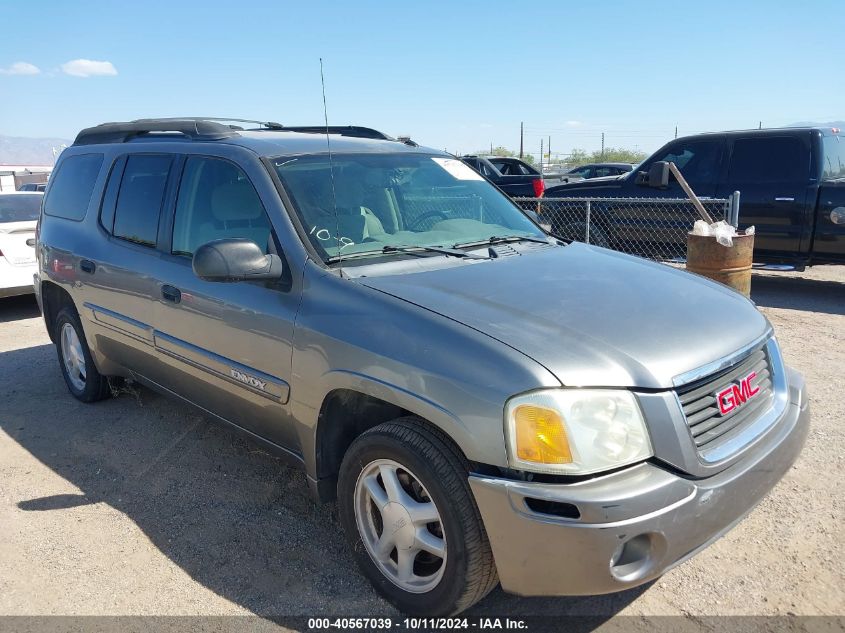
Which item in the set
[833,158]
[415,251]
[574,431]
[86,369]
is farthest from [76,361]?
[833,158]

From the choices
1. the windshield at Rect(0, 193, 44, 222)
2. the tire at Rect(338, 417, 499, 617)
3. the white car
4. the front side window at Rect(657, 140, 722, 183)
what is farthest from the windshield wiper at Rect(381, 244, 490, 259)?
the windshield at Rect(0, 193, 44, 222)

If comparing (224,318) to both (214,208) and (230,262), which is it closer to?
(230,262)

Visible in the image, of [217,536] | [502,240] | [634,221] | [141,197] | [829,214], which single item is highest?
[141,197]

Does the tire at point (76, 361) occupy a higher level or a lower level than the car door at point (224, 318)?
lower

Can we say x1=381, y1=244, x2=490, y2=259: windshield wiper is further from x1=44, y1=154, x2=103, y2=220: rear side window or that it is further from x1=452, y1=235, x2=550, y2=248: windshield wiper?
x1=44, y1=154, x2=103, y2=220: rear side window

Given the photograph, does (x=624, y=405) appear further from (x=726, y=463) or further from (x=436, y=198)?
(x=436, y=198)

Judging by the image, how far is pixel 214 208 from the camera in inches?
141

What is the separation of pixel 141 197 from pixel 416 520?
2753 millimetres

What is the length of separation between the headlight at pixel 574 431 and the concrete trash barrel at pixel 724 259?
4003 millimetres

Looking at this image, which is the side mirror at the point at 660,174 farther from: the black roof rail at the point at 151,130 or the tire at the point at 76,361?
the tire at the point at 76,361

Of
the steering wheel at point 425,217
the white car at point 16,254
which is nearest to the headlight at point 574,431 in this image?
the steering wheel at point 425,217

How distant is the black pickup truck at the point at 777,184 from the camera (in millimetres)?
7758

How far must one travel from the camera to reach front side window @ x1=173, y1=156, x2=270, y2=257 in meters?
3.32

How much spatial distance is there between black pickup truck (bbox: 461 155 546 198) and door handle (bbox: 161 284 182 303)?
10598 millimetres
